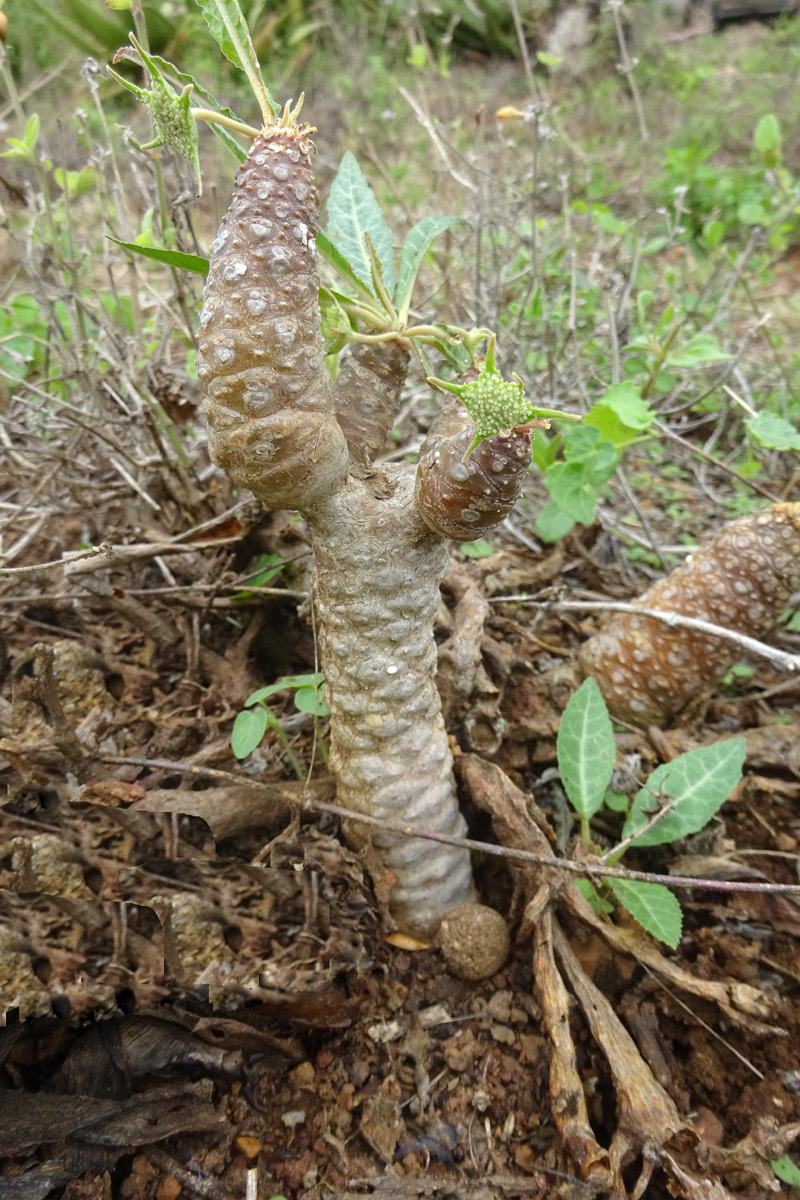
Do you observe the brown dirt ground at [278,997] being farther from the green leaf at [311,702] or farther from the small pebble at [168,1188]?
the green leaf at [311,702]

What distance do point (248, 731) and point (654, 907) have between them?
0.81 metres

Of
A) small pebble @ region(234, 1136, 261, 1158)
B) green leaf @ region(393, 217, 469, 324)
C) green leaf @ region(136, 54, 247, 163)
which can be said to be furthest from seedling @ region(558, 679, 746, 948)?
green leaf @ region(136, 54, 247, 163)

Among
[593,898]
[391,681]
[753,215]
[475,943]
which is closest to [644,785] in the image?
[593,898]

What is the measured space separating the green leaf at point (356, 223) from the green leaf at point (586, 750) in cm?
91

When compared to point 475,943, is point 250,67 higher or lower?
higher

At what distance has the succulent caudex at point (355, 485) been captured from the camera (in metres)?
0.93

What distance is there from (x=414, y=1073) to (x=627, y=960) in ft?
1.49

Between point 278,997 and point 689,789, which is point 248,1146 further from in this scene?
point 689,789

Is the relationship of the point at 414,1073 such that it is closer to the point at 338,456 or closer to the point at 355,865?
the point at 355,865

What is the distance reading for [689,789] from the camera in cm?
146

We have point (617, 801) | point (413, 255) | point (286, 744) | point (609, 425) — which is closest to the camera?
point (413, 255)

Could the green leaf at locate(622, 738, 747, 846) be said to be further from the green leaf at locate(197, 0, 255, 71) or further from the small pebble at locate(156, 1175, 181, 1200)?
the green leaf at locate(197, 0, 255, 71)

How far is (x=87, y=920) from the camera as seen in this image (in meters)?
1.28

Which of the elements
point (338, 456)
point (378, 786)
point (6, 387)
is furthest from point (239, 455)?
point (6, 387)
